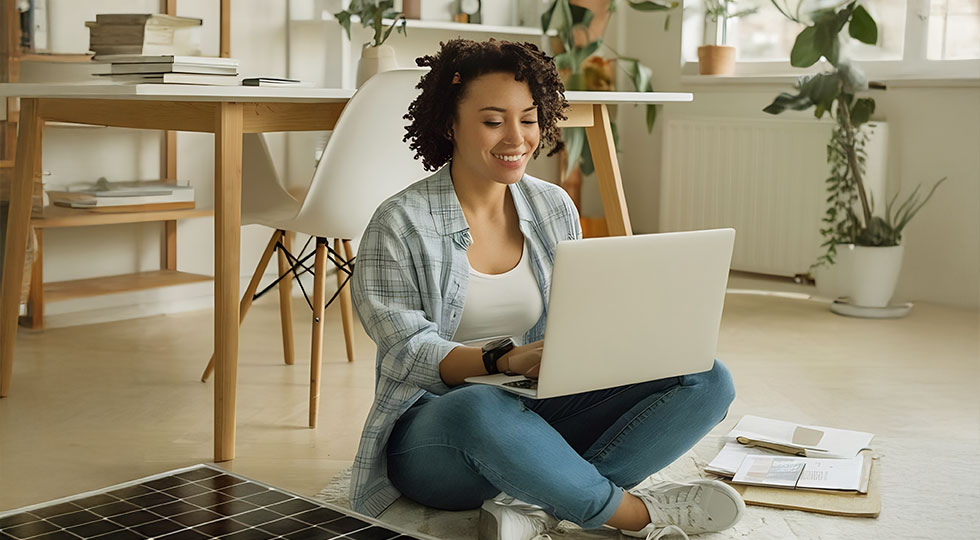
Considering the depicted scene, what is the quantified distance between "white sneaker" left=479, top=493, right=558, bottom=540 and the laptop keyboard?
240 mm

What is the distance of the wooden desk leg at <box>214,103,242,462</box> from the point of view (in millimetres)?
2109

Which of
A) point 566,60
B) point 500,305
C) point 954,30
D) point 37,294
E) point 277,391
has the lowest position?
point 277,391

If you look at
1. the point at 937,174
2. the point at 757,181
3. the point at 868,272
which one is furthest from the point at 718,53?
the point at 868,272

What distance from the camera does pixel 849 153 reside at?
3.81 metres

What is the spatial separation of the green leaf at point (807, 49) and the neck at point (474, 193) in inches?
90.1

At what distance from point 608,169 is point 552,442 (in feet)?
4.60

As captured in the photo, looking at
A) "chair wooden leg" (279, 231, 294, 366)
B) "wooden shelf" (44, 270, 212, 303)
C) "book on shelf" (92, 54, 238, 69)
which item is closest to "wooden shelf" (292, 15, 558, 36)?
"wooden shelf" (44, 270, 212, 303)

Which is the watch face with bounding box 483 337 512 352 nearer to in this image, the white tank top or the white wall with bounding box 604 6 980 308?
the white tank top

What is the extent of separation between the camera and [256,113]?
219 cm

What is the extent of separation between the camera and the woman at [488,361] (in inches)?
64.3

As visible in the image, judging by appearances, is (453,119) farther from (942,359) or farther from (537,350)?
(942,359)

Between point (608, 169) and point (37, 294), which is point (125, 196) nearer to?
point (37, 294)

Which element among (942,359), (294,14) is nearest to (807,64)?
(942,359)

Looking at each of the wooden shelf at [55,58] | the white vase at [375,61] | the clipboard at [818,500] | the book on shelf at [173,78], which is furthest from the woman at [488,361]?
the wooden shelf at [55,58]
